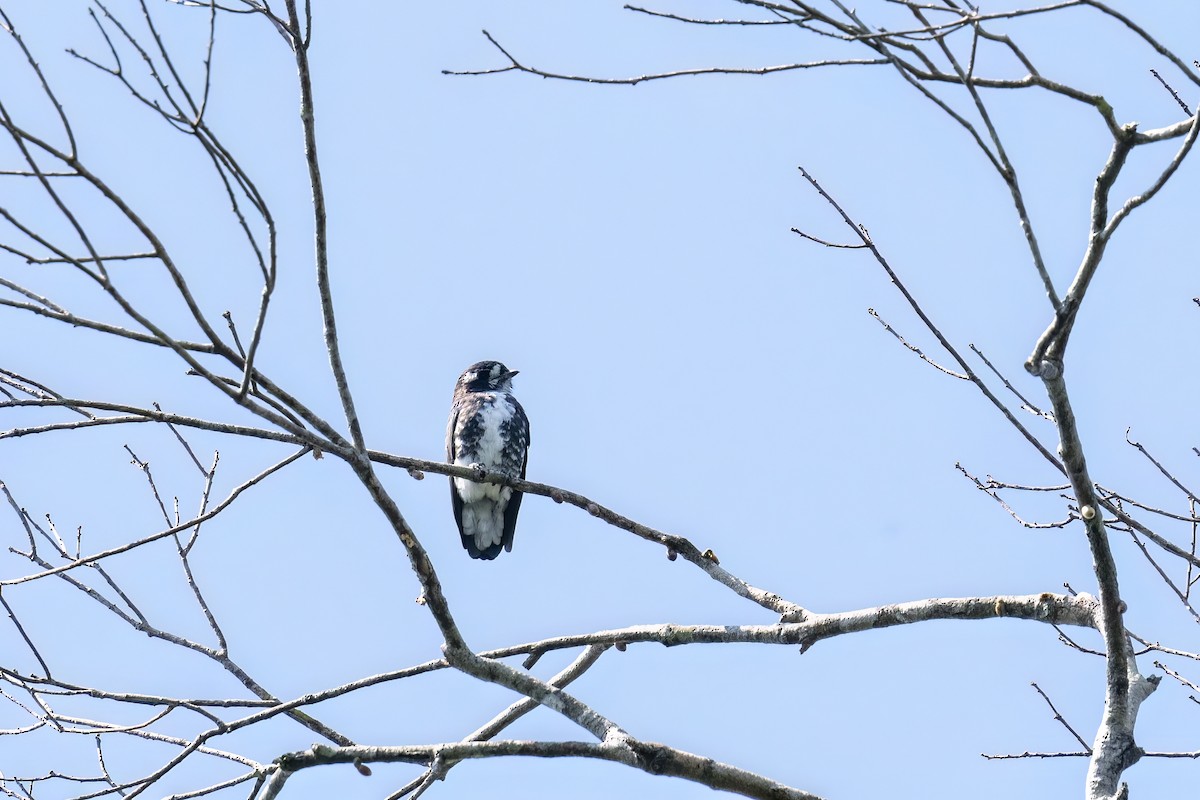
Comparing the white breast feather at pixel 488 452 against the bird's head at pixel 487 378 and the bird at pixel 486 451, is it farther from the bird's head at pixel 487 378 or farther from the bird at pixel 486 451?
the bird's head at pixel 487 378

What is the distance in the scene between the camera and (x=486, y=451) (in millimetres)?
8812

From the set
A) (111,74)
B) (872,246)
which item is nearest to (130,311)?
(111,74)

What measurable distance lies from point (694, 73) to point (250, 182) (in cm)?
125

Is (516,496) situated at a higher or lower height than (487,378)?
lower

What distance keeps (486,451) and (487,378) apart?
91cm

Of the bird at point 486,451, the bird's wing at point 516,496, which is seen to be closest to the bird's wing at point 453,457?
the bird at point 486,451

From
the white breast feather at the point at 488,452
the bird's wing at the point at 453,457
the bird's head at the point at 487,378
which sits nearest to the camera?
the white breast feather at the point at 488,452

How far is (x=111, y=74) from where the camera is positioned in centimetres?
314

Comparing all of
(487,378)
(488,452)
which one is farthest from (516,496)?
(487,378)

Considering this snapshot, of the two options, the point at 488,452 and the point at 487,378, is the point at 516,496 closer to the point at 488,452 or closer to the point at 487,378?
the point at 488,452

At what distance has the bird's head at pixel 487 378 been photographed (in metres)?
9.48

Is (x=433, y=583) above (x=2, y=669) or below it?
above

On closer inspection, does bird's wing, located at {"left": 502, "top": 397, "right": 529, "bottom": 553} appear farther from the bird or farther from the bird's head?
the bird's head

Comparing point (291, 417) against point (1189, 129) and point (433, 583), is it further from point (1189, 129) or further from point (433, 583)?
point (1189, 129)
